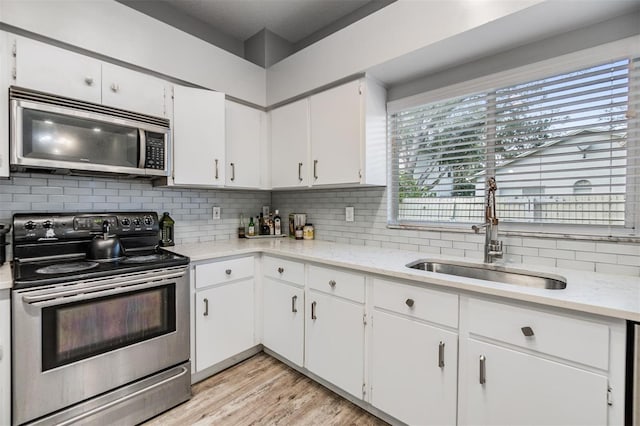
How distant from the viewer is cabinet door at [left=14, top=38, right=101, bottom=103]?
62.9 inches

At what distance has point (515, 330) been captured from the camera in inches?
48.2

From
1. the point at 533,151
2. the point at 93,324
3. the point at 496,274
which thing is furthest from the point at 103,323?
the point at 533,151

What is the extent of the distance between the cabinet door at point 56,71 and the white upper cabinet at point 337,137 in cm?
139

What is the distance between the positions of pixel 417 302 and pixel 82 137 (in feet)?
6.93

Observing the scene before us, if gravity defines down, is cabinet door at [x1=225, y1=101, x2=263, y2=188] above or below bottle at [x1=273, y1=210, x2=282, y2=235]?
above

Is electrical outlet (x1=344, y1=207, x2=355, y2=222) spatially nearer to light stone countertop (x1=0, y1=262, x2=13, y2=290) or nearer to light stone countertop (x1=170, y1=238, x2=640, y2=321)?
light stone countertop (x1=170, y1=238, x2=640, y2=321)

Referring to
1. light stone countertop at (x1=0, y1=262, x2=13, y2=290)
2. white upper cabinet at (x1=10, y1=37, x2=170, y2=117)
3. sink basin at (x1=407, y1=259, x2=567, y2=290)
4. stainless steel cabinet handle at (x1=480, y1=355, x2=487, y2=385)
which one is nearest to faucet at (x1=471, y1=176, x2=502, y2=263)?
sink basin at (x1=407, y1=259, x2=567, y2=290)

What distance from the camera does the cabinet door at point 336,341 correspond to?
178 centimetres

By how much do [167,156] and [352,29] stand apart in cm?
158

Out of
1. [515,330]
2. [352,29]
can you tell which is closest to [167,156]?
[352,29]

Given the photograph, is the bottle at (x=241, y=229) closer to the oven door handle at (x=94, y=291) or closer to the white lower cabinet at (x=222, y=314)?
the white lower cabinet at (x=222, y=314)

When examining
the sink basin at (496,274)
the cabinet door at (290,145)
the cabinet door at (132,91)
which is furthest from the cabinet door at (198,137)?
the sink basin at (496,274)

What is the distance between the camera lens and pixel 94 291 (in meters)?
1.54

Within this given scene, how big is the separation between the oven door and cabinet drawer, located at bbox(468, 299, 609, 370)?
171 cm
